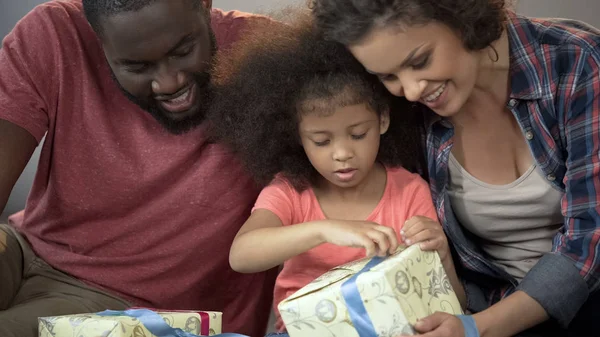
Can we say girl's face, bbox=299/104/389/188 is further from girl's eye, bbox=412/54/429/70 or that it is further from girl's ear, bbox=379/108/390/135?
girl's eye, bbox=412/54/429/70

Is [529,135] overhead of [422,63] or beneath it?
beneath

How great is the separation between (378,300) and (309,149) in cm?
37

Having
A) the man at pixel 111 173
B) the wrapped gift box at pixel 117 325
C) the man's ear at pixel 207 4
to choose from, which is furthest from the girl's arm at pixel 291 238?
the man's ear at pixel 207 4

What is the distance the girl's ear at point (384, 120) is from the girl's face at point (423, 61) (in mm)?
103

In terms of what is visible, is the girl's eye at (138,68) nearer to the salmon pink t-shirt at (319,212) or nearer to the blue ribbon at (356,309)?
the salmon pink t-shirt at (319,212)

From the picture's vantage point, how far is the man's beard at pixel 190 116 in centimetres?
157

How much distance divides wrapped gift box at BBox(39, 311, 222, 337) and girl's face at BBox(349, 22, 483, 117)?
50 cm

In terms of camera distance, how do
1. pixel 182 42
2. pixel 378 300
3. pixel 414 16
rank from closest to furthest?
pixel 378 300, pixel 414 16, pixel 182 42

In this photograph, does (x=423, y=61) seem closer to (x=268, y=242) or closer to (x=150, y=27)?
(x=268, y=242)

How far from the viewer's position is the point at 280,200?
148 centimetres

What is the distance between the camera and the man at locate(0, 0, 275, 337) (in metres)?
1.56

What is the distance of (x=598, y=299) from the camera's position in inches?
58.2

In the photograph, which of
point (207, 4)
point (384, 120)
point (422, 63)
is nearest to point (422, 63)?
point (422, 63)

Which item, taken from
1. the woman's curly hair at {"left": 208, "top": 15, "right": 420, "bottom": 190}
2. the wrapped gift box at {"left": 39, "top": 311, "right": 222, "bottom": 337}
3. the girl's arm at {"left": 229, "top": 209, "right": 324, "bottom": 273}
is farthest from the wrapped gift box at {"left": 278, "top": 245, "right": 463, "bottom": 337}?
the woman's curly hair at {"left": 208, "top": 15, "right": 420, "bottom": 190}
